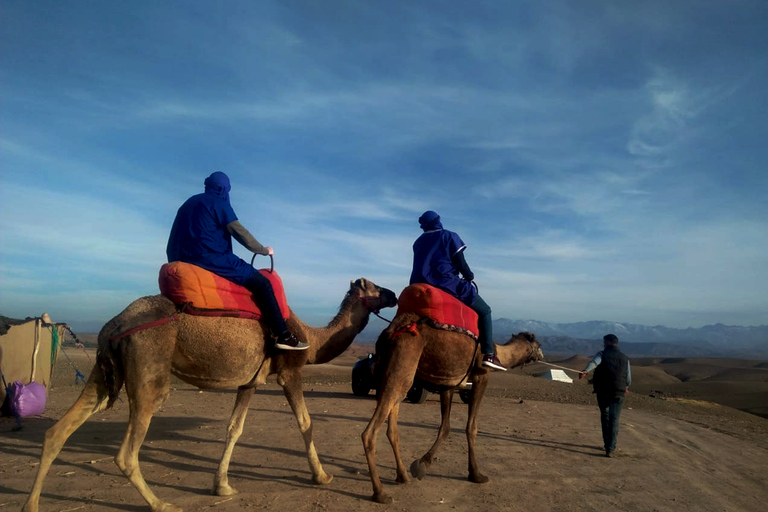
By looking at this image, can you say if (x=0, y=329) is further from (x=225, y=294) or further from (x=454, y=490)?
(x=454, y=490)

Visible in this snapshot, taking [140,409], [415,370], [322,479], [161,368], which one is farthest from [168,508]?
[415,370]

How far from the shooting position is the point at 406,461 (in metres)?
8.34

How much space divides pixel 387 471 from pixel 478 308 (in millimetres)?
2791

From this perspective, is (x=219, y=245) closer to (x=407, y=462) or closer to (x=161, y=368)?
(x=161, y=368)

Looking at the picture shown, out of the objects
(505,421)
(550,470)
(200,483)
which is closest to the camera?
(200,483)

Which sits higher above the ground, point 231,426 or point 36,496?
point 231,426

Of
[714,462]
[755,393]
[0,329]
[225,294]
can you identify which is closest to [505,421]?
[714,462]

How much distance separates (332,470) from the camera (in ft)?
25.0

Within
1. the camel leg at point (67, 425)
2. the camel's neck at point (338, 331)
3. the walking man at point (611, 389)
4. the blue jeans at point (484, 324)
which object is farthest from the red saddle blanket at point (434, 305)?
the walking man at point (611, 389)

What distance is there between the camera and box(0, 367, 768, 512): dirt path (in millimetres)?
6355

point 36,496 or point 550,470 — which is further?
point 550,470

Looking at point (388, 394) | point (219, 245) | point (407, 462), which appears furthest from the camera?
point (407, 462)

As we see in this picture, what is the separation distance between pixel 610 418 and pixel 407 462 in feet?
14.1

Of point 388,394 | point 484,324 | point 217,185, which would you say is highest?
point 217,185
